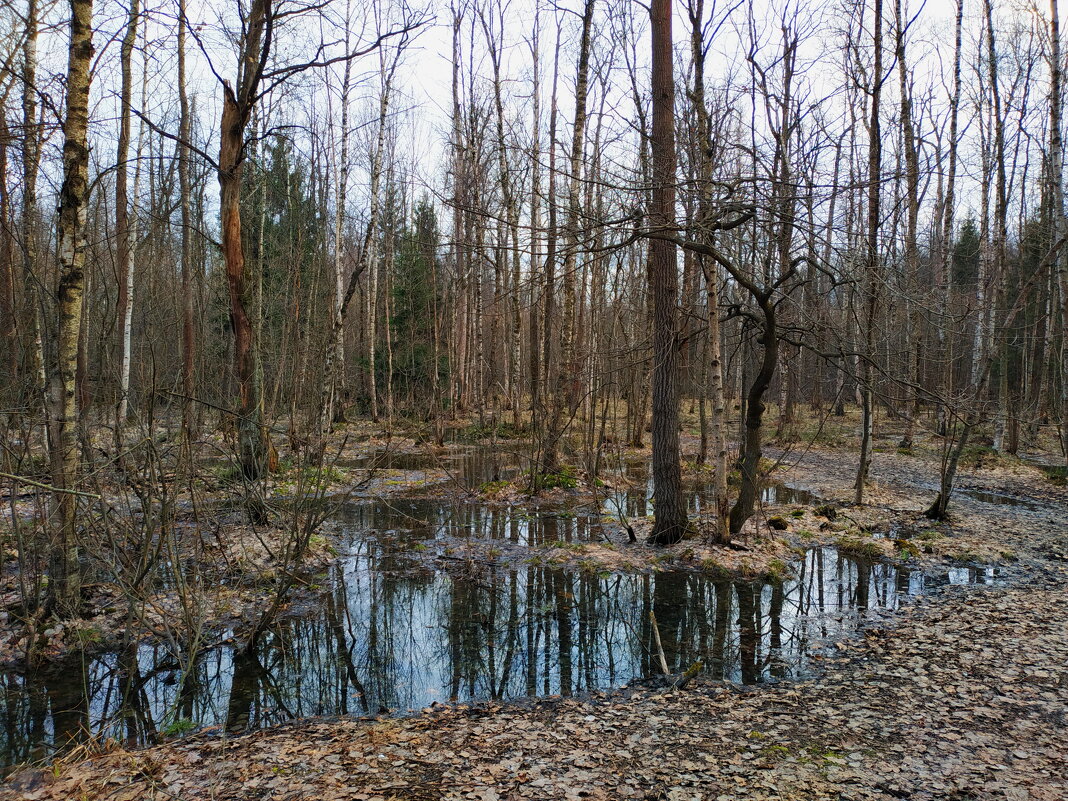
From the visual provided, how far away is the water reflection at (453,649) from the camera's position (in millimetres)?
5117

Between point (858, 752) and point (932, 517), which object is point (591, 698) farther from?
point (932, 517)

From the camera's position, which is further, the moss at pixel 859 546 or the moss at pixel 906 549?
the moss at pixel 859 546

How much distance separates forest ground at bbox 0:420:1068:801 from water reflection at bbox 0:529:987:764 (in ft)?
1.64

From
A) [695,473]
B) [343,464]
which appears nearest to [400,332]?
[343,464]

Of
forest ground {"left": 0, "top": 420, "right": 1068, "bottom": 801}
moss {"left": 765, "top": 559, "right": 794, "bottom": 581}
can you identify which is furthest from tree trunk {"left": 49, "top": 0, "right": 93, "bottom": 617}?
moss {"left": 765, "top": 559, "right": 794, "bottom": 581}

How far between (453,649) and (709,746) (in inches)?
115

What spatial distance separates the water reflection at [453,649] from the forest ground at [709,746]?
1.64 feet

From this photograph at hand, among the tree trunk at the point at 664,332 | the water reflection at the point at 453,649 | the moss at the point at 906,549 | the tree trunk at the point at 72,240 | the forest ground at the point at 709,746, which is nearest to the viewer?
the forest ground at the point at 709,746

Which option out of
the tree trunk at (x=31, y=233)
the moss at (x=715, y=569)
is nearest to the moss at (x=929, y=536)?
the moss at (x=715, y=569)

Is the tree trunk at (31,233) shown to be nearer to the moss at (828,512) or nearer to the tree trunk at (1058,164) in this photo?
→ the moss at (828,512)

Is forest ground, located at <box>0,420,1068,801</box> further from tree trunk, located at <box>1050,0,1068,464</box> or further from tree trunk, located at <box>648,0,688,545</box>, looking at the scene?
tree trunk, located at <box>1050,0,1068,464</box>

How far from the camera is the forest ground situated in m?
3.70

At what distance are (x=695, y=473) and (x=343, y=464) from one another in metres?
9.18

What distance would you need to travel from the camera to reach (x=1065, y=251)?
50.3 feet
